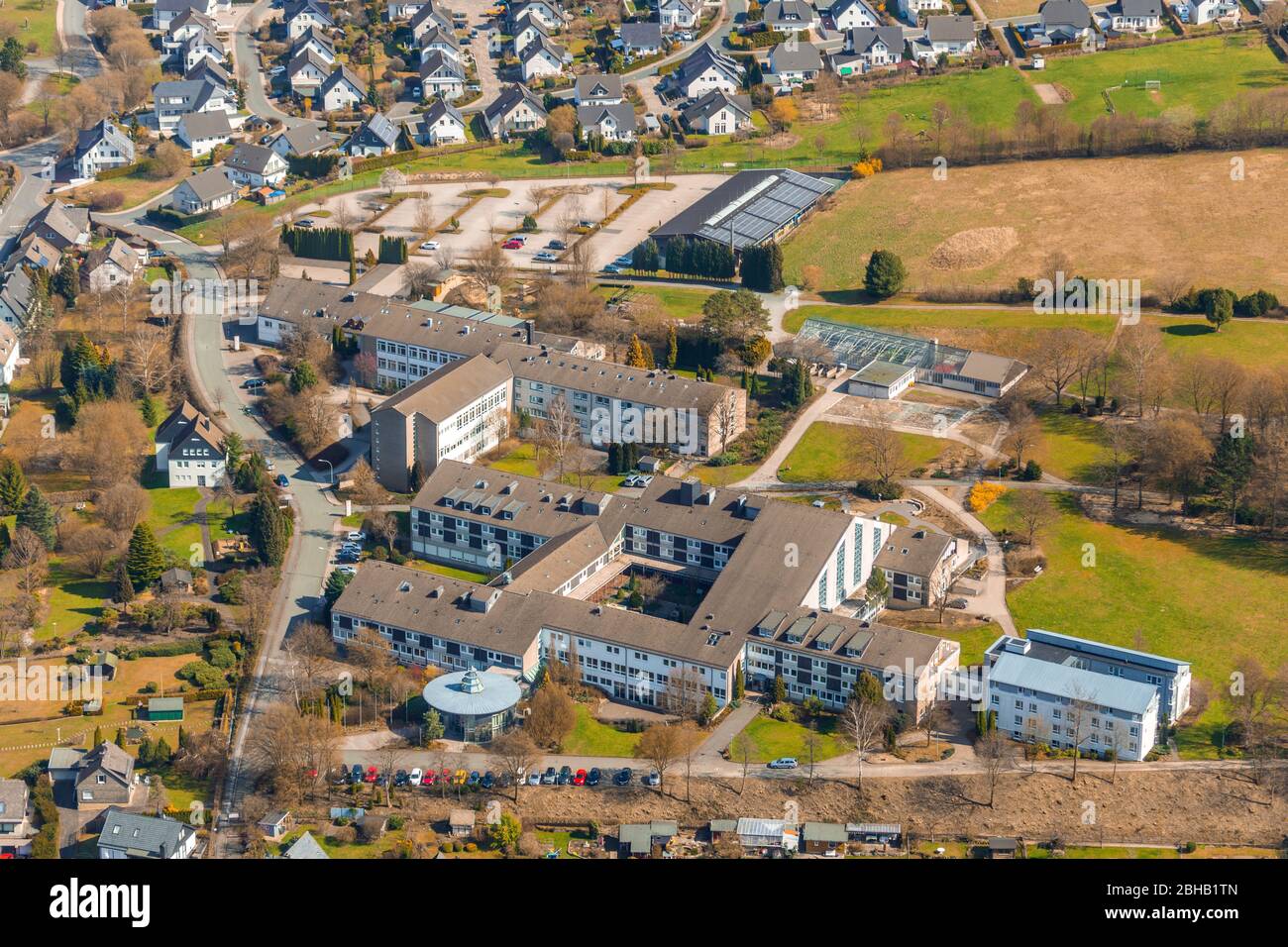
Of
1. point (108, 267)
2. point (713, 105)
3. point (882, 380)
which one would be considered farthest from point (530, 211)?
point (882, 380)

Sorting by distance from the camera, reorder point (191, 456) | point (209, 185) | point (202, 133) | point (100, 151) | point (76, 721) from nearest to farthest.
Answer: point (76, 721) → point (191, 456) → point (209, 185) → point (100, 151) → point (202, 133)

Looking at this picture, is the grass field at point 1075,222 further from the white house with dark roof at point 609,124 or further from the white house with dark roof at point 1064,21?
the white house with dark roof at point 1064,21

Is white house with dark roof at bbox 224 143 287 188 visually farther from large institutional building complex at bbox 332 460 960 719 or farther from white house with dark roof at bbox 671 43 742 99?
large institutional building complex at bbox 332 460 960 719

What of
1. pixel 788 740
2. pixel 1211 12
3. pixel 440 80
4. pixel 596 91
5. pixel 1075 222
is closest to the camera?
pixel 788 740

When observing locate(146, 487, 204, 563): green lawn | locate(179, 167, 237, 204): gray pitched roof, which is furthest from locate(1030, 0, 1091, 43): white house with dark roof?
locate(146, 487, 204, 563): green lawn

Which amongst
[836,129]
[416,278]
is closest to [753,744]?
[416,278]

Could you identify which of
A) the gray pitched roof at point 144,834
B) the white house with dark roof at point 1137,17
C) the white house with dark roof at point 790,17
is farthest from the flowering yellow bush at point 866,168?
the gray pitched roof at point 144,834

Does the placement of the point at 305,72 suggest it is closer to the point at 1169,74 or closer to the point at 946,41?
the point at 946,41

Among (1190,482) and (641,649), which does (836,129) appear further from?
(641,649)
